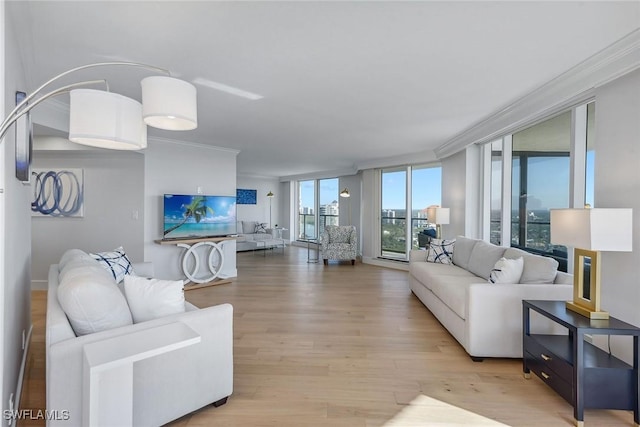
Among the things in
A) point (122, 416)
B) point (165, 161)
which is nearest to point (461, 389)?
point (122, 416)

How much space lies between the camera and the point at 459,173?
5.44 m

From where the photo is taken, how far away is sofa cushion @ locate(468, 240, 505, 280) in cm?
368

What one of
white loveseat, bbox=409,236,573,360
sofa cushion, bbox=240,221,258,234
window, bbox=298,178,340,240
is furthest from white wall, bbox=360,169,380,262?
white loveseat, bbox=409,236,573,360

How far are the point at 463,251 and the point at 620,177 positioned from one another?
88.4 inches

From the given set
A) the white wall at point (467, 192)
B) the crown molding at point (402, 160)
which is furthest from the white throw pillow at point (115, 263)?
the crown molding at point (402, 160)

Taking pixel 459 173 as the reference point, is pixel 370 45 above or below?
above

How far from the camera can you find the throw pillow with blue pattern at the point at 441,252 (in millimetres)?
4703

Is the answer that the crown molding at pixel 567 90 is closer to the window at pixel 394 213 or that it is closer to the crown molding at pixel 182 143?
the window at pixel 394 213

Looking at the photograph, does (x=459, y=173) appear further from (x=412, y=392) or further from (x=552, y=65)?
(x=412, y=392)

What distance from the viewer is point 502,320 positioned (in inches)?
108

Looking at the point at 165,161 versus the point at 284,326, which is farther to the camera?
the point at 165,161

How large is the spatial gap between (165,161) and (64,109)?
162 cm

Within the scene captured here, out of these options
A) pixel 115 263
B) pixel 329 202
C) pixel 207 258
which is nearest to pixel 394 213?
pixel 329 202

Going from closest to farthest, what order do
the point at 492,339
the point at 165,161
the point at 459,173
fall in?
the point at 492,339 < the point at 165,161 < the point at 459,173
